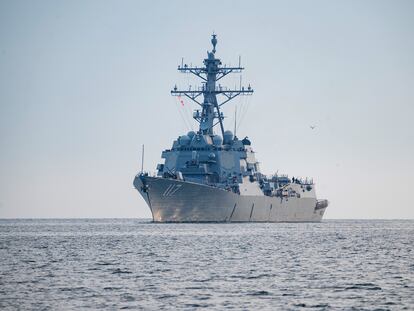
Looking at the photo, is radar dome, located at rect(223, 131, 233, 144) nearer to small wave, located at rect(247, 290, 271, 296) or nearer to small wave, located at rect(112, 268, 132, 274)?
small wave, located at rect(112, 268, 132, 274)

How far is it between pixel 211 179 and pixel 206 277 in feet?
188

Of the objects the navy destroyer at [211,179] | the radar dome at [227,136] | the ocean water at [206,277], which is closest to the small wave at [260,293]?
the ocean water at [206,277]

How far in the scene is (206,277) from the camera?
36375mm

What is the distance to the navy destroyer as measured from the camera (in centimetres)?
8494

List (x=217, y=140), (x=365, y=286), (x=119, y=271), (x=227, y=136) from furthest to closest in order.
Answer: (x=227, y=136)
(x=217, y=140)
(x=119, y=271)
(x=365, y=286)

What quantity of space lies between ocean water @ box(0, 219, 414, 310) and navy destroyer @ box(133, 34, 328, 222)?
25.8 metres

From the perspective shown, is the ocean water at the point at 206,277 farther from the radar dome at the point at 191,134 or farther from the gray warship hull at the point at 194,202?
the radar dome at the point at 191,134

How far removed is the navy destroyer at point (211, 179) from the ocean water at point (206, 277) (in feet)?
84.6

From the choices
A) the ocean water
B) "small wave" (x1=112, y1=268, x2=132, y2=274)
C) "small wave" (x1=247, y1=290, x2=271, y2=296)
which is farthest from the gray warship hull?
"small wave" (x1=247, y1=290, x2=271, y2=296)

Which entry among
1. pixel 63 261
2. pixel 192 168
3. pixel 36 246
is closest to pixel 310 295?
pixel 63 261

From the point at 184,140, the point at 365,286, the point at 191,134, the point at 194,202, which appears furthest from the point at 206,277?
the point at 191,134

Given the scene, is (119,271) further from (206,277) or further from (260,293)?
(260,293)

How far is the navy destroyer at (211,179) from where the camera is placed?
279 ft

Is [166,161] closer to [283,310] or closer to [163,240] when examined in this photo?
[163,240]
